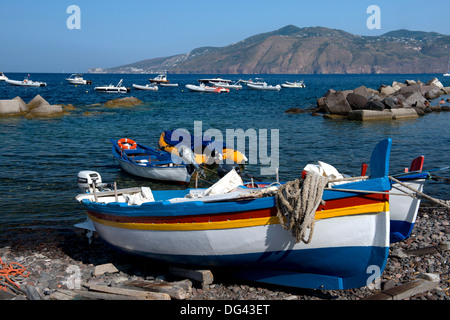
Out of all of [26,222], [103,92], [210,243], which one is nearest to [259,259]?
[210,243]

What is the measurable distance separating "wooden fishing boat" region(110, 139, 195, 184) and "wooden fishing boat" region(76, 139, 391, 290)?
825 centimetres

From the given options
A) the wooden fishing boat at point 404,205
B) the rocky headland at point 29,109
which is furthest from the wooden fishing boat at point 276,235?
the rocky headland at point 29,109

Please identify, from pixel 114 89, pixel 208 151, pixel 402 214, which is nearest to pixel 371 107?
pixel 208 151

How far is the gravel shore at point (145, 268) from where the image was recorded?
7.44m

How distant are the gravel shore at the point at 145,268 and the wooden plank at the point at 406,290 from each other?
98 mm

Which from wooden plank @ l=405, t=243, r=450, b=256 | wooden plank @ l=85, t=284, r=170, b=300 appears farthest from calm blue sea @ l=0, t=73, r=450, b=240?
wooden plank @ l=405, t=243, r=450, b=256

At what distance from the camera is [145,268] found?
29.6 feet

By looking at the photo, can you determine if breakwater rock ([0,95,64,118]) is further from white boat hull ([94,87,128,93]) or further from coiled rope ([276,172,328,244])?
coiled rope ([276,172,328,244])

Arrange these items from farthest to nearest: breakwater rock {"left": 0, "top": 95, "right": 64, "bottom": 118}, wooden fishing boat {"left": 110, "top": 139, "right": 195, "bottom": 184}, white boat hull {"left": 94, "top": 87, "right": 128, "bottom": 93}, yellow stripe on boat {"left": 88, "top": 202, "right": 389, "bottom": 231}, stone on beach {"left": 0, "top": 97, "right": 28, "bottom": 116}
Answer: white boat hull {"left": 94, "top": 87, "right": 128, "bottom": 93}
breakwater rock {"left": 0, "top": 95, "right": 64, "bottom": 118}
stone on beach {"left": 0, "top": 97, "right": 28, "bottom": 116}
wooden fishing boat {"left": 110, "top": 139, "right": 195, "bottom": 184}
yellow stripe on boat {"left": 88, "top": 202, "right": 389, "bottom": 231}

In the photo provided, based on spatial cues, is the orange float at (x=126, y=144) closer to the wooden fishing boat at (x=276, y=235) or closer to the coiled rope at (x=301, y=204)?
the wooden fishing boat at (x=276, y=235)

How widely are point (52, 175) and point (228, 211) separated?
13.1 meters

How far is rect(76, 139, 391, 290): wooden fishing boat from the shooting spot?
21.7 ft

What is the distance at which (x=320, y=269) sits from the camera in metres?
7.23
